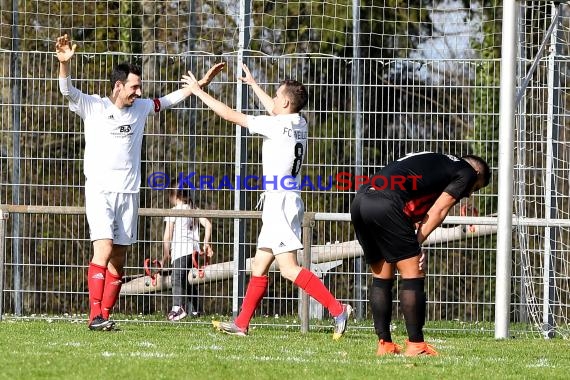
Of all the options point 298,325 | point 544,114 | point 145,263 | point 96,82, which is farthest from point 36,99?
point 544,114

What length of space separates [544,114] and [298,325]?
316cm

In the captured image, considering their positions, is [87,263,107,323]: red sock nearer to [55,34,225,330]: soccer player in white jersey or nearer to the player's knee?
[55,34,225,330]: soccer player in white jersey

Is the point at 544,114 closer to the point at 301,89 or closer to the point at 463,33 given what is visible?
the point at 301,89

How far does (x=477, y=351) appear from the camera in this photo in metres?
9.27

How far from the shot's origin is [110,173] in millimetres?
10445

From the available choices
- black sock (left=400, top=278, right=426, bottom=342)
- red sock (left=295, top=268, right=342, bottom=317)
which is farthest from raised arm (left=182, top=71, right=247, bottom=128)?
black sock (left=400, top=278, right=426, bottom=342)

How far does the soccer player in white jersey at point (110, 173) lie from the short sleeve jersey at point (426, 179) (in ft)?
8.10

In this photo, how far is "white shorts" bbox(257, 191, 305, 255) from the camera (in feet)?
32.9

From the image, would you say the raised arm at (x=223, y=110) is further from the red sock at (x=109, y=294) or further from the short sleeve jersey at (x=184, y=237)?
the short sleeve jersey at (x=184, y=237)

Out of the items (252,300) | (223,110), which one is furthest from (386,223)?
(252,300)

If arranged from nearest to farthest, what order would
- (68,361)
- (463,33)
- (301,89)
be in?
(68,361), (301,89), (463,33)

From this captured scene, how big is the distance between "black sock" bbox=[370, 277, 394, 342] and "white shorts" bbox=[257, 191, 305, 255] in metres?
1.23

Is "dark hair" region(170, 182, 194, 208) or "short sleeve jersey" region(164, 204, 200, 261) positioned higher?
"dark hair" region(170, 182, 194, 208)

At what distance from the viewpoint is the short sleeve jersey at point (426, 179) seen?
852cm
